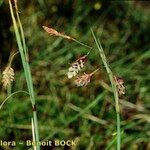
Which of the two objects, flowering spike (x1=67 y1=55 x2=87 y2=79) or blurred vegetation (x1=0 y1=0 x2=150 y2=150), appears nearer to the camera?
flowering spike (x1=67 y1=55 x2=87 y2=79)

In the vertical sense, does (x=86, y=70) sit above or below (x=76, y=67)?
above

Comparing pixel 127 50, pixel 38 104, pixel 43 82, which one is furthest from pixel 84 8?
pixel 38 104

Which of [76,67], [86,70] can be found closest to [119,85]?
[76,67]

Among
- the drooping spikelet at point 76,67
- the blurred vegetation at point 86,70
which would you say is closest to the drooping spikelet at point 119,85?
the drooping spikelet at point 76,67

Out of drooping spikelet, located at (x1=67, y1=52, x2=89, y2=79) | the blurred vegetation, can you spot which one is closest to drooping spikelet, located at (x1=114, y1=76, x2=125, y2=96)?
drooping spikelet, located at (x1=67, y1=52, x2=89, y2=79)

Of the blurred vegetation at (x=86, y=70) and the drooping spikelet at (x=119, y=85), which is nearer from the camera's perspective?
the drooping spikelet at (x=119, y=85)

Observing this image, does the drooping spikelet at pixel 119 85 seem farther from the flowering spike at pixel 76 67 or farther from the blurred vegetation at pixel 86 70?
the blurred vegetation at pixel 86 70

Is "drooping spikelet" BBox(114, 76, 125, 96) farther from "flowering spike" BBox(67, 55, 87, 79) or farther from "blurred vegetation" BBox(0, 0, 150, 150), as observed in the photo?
"blurred vegetation" BBox(0, 0, 150, 150)

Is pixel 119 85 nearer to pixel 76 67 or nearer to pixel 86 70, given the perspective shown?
pixel 76 67

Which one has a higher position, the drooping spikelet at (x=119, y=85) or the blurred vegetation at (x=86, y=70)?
the blurred vegetation at (x=86, y=70)

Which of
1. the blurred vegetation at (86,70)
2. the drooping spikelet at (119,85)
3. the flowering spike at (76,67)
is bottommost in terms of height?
the drooping spikelet at (119,85)
